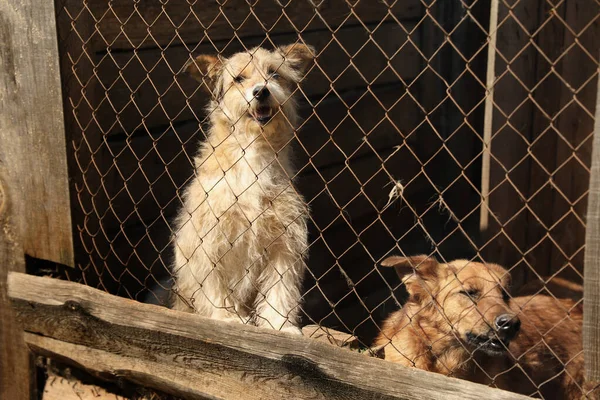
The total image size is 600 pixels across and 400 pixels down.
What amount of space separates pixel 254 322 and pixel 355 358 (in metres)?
1.49

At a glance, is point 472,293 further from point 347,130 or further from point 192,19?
point 192,19

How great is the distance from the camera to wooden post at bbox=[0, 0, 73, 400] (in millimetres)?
3635

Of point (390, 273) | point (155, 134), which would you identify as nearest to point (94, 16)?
point (155, 134)

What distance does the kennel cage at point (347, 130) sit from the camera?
3928mm

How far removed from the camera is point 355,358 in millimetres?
2889

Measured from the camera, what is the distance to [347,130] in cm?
598

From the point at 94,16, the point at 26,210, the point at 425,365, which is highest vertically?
the point at 94,16

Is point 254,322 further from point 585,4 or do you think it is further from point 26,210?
point 585,4

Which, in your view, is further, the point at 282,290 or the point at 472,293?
the point at 282,290

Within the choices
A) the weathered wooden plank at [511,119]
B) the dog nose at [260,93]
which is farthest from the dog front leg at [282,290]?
the weathered wooden plank at [511,119]

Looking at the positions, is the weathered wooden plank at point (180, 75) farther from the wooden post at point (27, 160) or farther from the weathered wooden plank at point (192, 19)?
the wooden post at point (27, 160)

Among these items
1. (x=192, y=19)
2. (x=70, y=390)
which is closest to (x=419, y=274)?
(x=70, y=390)

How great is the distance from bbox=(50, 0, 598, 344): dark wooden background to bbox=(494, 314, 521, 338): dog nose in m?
0.41

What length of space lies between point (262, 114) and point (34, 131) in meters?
1.24
